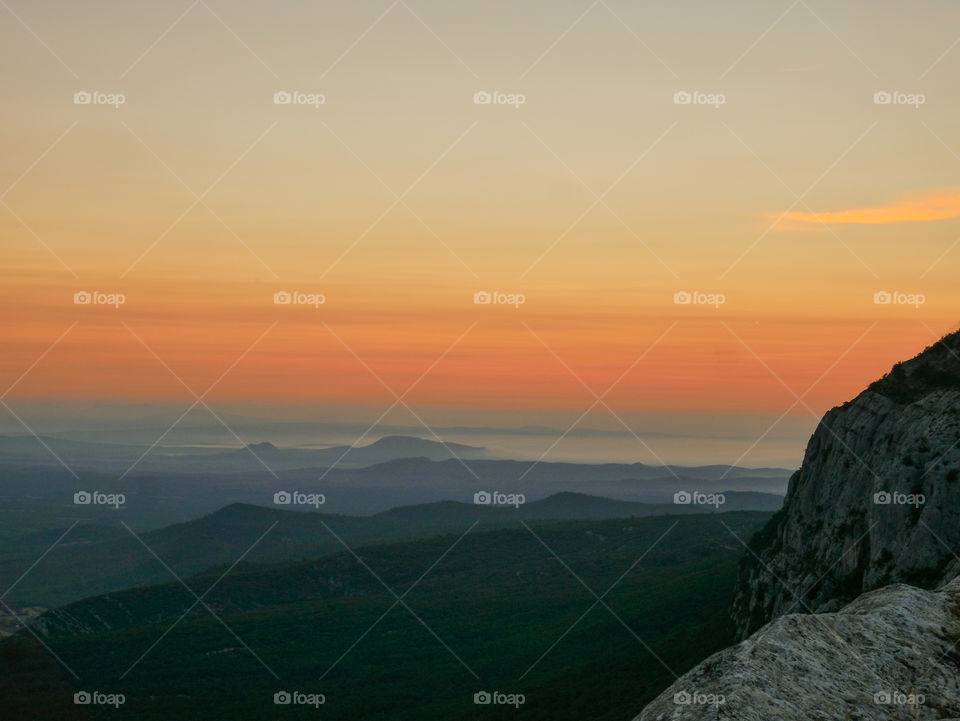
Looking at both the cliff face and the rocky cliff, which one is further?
the cliff face

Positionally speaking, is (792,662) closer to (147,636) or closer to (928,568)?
(928,568)

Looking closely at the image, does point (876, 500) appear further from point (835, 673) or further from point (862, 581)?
point (835, 673)

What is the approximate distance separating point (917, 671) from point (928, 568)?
1205 inches

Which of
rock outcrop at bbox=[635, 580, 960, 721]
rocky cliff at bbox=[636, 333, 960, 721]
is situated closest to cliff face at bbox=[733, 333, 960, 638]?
rocky cliff at bbox=[636, 333, 960, 721]

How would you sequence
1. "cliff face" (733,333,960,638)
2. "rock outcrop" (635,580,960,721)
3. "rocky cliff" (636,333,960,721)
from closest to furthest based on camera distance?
"rock outcrop" (635,580,960,721), "rocky cliff" (636,333,960,721), "cliff face" (733,333,960,638)

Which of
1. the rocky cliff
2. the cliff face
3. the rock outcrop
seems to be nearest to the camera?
the rock outcrop

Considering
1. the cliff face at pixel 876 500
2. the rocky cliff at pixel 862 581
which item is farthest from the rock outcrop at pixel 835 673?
the cliff face at pixel 876 500

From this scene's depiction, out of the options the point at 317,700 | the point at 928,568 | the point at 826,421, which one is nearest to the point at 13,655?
the point at 317,700

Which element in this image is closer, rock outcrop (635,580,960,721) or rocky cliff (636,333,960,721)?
rock outcrop (635,580,960,721)

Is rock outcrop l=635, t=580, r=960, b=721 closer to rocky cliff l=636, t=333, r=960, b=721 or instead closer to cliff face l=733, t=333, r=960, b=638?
rocky cliff l=636, t=333, r=960, b=721

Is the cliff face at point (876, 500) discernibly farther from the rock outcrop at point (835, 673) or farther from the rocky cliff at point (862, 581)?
the rock outcrop at point (835, 673)

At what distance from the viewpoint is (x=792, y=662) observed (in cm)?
2017

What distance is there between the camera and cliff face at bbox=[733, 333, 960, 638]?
168 feet

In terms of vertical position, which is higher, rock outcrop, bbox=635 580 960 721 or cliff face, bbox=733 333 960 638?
cliff face, bbox=733 333 960 638
